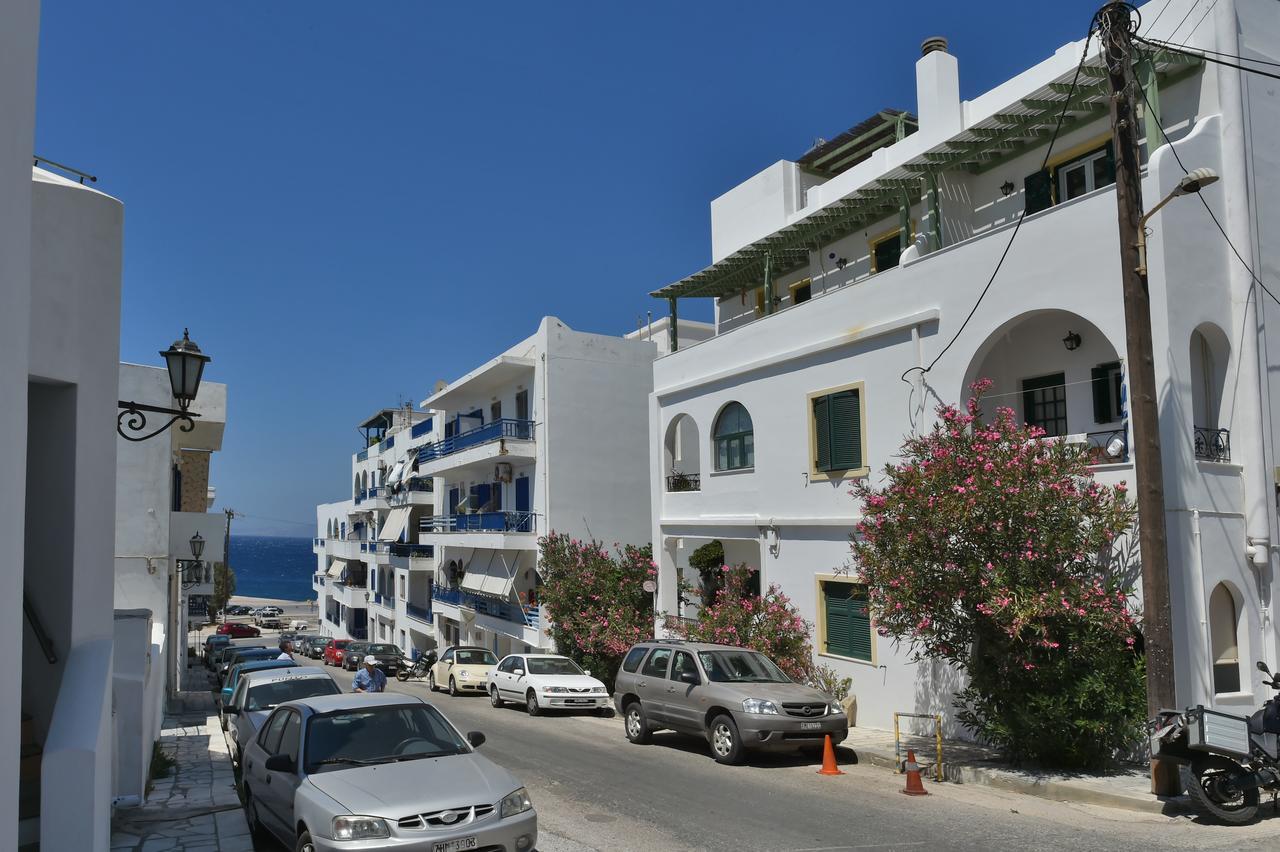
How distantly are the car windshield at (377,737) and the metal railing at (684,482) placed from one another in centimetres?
1536

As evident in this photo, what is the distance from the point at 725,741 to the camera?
14.0 metres

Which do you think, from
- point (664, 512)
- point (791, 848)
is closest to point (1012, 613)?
point (791, 848)

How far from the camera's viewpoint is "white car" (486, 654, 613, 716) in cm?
2161

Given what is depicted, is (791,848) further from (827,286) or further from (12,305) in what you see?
(827,286)

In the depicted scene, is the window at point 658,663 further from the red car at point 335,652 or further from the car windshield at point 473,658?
the red car at point 335,652

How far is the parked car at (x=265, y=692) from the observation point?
1361 centimetres

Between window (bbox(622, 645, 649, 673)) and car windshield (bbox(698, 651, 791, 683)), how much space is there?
1.78 m

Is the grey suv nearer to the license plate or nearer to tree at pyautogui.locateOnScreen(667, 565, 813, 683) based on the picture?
tree at pyautogui.locateOnScreen(667, 565, 813, 683)

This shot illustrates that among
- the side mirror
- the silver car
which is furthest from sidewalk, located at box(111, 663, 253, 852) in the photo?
the side mirror

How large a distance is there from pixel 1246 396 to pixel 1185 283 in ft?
6.83

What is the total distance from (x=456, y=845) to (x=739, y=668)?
8.63 m

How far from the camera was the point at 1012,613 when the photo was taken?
39.4 feet

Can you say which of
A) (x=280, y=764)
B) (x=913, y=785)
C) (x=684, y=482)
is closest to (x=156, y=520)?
(x=684, y=482)

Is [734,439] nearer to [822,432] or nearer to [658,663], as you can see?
[822,432]
